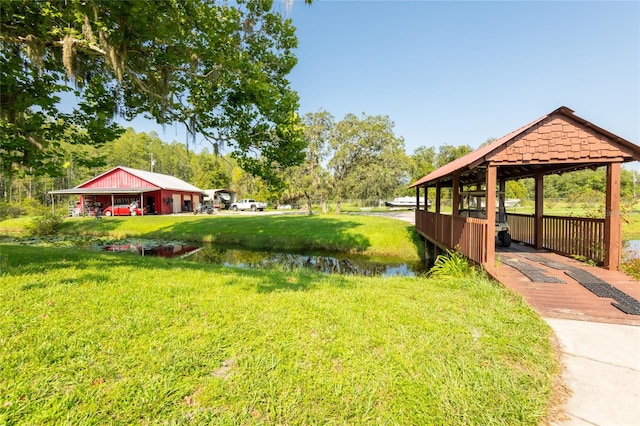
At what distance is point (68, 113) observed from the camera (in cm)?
688

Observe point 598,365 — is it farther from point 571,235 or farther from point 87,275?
point 87,275

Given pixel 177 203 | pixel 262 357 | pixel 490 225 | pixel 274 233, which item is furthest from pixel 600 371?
pixel 177 203

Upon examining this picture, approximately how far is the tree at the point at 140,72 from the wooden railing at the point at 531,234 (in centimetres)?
517

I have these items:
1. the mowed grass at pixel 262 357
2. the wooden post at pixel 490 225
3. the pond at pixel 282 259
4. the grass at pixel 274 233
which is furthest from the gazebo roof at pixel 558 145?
the grass at pixel 274 233

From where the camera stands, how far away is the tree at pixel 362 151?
2578 cm

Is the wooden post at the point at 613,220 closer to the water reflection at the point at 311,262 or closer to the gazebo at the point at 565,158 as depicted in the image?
the gazebo at the point at 565,158

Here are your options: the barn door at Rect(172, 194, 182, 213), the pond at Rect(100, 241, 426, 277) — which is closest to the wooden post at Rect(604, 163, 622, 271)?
the pond at Rect(100, 241, 426, 277)

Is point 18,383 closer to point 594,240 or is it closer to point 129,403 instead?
point 129,403

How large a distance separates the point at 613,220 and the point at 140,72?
35.3 ft

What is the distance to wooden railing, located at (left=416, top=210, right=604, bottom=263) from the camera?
6.09m

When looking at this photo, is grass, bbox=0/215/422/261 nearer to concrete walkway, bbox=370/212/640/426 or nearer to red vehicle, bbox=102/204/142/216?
red vehicle, bbox=102/204/142/216

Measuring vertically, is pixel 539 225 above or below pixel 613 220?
below

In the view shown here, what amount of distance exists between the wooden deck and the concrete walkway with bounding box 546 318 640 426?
0.64 feet

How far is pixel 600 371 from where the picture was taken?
254 cm
